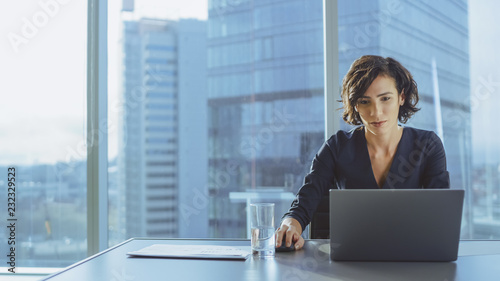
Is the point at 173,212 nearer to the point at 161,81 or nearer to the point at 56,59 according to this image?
the point at 161,81

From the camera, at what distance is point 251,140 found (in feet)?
9.57

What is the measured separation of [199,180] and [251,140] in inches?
16.6

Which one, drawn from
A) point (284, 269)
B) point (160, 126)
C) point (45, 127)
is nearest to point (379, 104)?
Answer: point (284, 269)

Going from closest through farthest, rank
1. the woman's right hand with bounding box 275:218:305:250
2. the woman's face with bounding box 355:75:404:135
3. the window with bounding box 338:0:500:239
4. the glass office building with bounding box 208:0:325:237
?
the woman's right hand with bounding box 275:218:305:250 < the woman's face with bounding box 355:75:404:135 < the window with bounding box 338:0:500:239 < the glass office building with bounding box 208:0:325:237

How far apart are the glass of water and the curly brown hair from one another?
2.38 ft

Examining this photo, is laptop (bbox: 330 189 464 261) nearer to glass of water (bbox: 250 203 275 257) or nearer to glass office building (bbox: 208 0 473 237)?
glass of water (bbox: 250 203 275 257)

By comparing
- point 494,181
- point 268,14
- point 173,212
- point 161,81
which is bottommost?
point 173,212

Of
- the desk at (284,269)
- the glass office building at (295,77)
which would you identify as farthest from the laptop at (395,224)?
the glass office building at (295,77)

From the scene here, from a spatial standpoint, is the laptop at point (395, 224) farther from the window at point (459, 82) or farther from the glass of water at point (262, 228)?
the window at point (459, 82)

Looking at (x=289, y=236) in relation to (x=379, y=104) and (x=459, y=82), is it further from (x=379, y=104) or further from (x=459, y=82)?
(x=459, y=82)

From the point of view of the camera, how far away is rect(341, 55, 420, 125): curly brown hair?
1811 mm

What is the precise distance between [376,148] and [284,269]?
92 centimetres

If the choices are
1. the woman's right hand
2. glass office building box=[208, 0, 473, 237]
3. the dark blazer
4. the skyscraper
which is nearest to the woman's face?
the dark blazer

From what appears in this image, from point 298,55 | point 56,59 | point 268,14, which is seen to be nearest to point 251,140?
point 298,55
